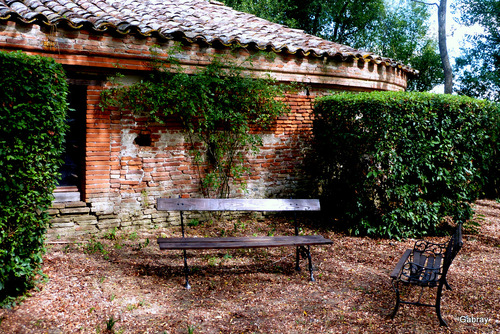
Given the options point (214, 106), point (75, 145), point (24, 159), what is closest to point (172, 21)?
point (214, 106)

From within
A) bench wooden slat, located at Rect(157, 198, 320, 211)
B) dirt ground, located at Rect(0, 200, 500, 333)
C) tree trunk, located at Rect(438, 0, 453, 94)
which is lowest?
dirt ground, located at Rect(0, 200, 500, 333)

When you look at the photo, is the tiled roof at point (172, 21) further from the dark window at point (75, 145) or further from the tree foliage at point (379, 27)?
the tree foliage at point (379, 27)

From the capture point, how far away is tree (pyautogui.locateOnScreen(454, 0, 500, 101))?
20.5m

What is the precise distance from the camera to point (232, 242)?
4.95 m

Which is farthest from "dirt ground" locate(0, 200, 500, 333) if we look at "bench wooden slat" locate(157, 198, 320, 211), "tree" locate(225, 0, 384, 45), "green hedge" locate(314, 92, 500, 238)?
"tree" locate(225, 0, 384, 45)

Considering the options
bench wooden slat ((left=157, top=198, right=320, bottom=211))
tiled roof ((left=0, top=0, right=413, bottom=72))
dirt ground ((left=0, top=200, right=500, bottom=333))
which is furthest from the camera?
tiled roof ((left=0, top=0, right=413, bottom=72))

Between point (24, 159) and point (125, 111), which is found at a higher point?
point (125, 111)

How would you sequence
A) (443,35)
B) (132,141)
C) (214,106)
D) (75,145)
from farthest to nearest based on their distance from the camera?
(443,35) < (214,106) < (132,141) < (75,145)

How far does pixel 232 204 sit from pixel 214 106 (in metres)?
2.27

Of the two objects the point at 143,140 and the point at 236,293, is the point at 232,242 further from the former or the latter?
the point at 143,140

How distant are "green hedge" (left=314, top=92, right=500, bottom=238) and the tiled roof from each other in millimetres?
1805

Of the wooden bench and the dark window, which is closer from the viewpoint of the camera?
the wooden bench

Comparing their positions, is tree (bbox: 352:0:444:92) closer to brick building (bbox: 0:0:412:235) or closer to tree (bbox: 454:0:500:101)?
tree (bbox: 454:0:500:101)

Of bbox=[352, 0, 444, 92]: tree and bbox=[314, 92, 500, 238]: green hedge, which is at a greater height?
bbox=[352, 0, 444, 92]: tree
